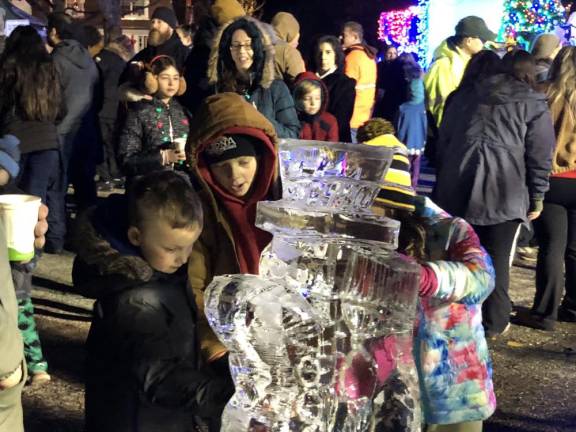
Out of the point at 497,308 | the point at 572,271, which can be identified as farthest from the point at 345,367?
the point at 572,271

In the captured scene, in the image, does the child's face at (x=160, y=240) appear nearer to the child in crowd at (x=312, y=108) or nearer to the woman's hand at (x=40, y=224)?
the woman's hand at (x=40, y=224)

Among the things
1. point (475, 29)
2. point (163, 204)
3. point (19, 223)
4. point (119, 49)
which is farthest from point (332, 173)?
point (119, 49)

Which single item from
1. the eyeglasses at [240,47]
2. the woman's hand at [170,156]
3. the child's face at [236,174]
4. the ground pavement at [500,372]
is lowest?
the ground pavement at [500,372]

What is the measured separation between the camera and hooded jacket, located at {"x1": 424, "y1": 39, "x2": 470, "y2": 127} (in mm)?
8406

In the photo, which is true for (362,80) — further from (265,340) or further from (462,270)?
(265,340)

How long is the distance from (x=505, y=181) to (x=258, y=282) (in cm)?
452

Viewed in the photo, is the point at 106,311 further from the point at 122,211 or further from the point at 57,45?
the point at 57,45

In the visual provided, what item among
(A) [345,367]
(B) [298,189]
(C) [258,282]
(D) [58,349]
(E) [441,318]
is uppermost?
(B) [298,189]

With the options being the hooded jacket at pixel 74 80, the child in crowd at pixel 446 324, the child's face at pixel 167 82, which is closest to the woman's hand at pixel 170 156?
the child's face at pixel 167 82

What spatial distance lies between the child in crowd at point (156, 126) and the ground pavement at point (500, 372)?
45.6 inches

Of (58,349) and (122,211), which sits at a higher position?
(122,211)

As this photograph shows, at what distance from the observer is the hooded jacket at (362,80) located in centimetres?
938

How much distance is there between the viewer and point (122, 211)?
2.52m

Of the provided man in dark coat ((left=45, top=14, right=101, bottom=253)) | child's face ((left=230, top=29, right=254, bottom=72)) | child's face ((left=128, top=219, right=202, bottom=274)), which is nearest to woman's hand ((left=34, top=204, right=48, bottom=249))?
child's face ((left=128, top=219, right=202, bottom=274))
